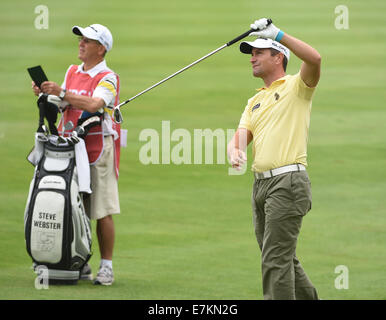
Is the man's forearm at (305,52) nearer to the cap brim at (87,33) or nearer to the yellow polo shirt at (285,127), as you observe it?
the yellow polo shirt at (285,127)

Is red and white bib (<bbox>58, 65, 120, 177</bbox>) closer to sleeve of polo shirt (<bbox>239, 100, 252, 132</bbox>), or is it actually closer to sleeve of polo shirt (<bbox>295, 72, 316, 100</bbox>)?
sleeve of polo shirt (<bbox>239, 100, 252, 132</bbox>)

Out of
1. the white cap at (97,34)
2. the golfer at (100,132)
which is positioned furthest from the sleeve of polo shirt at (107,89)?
the white cap at (97,34)

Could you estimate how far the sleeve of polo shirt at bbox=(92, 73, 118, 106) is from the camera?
24.5 feet

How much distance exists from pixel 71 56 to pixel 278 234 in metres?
12.6

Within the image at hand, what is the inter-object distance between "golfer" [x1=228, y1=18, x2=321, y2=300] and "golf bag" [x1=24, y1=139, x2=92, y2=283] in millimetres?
1458

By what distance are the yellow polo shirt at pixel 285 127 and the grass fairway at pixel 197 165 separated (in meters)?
1.39

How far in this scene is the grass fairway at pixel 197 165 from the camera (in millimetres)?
8031

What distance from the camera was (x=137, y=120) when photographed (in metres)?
14.3

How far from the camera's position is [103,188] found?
7.68 metres

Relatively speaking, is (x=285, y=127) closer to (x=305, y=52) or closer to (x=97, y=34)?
(x=305, y=52)

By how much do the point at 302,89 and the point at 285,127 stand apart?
0.87 ft

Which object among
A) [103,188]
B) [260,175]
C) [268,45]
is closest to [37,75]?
[103,188]

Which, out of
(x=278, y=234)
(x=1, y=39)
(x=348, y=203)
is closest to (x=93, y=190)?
(x=278, y=234)
